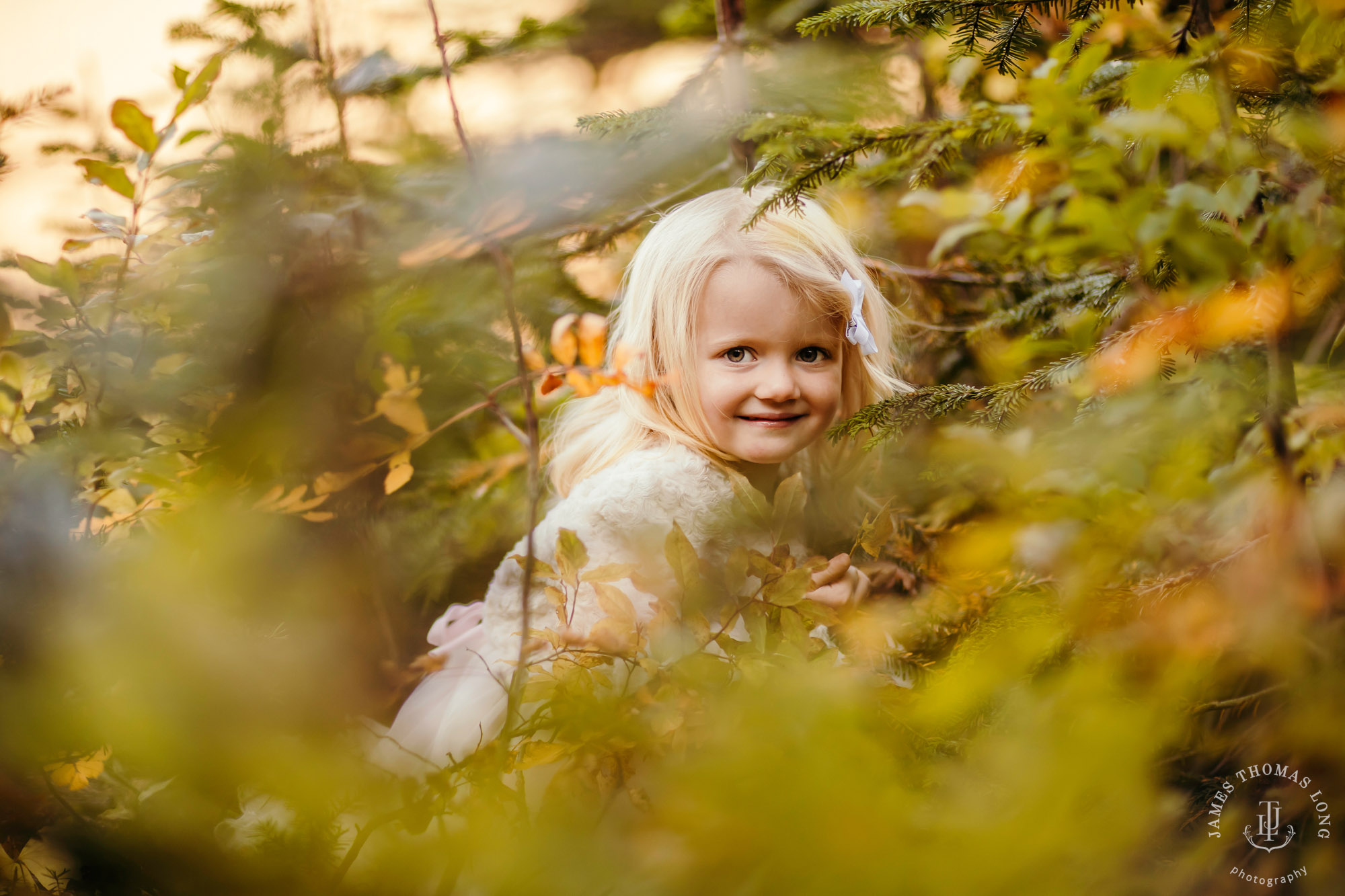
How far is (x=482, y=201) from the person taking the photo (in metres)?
0.75

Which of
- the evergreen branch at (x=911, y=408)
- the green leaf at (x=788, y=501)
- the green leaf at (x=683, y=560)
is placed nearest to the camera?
the green leaf at (x=683, y=560)

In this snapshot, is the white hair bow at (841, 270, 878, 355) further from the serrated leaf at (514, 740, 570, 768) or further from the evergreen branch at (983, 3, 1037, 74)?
the serrated leaf at (514, 740, 570, 768)

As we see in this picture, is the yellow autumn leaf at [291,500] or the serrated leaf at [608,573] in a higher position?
the yellow autumn leaf at [291,500]

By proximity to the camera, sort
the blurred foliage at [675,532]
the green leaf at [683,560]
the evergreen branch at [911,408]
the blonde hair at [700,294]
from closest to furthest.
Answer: the blurred foliage at [675,532] < the green leaf at [683,560] < the evergreen branch at [911,408] < the blonde hair at [700,294]

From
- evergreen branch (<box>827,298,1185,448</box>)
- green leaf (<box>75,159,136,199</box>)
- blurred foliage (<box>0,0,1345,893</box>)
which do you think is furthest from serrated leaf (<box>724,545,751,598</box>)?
green leaf (<box>75,159,136,199</box>)

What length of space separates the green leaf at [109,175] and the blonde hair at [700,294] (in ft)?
1.67

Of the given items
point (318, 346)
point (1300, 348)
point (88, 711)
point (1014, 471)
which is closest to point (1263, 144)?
point (1014, 471)

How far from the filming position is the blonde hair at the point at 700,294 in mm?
909

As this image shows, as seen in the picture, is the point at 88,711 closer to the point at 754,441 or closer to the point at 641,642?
the point at 641,642

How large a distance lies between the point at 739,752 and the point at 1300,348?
1.28m

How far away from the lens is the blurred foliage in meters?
0.38

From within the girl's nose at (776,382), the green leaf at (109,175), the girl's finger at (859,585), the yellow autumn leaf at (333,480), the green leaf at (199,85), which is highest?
the green leaf at (199,85)

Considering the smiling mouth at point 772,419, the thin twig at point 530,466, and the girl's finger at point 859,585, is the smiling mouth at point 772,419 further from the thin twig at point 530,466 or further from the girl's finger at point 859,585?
the thin twig at point 530,466

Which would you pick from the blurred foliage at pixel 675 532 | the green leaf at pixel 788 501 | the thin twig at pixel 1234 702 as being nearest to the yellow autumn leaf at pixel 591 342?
the blurred foliage at pixel 675 532
